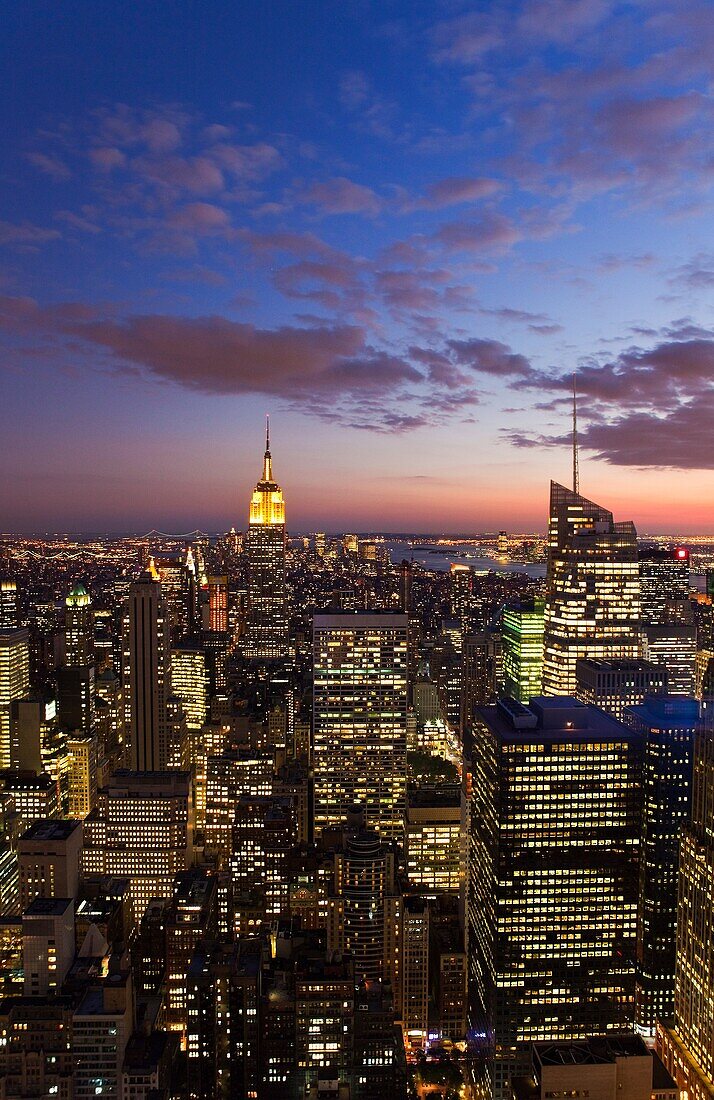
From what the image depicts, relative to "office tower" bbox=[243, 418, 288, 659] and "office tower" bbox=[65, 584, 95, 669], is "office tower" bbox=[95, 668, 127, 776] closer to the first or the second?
"office tower" bbox=[65, 584, 95, 669]

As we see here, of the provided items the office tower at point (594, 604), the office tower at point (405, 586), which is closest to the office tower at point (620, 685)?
the office tower at point (594, 604)

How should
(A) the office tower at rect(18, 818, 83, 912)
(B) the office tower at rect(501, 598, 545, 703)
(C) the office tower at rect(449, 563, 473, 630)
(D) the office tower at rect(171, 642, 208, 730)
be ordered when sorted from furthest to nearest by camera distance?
(C) the office tower at rect(449, 563, 473, 630), (B) the office tower at rect(501, 598, 545, 703), (D) the office tower at rect(171, 642, 208, 730), (A) the office tower at rect(18, 818, 83, 912)

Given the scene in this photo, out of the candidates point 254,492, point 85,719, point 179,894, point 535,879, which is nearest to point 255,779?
point 179,894

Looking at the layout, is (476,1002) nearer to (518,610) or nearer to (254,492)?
(518,610)

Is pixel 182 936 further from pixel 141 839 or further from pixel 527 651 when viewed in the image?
pixel 527 651

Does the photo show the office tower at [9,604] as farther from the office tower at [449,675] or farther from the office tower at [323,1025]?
the office tower at [323,1025]

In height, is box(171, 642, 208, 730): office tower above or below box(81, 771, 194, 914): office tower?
above

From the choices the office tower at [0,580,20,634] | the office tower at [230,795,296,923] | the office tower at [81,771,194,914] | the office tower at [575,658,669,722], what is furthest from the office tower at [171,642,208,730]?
the office tower at [575,658,669,722]
